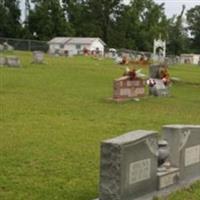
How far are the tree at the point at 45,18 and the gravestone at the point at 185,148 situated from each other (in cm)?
8242

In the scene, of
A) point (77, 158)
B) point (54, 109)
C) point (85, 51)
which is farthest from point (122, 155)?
point (85, 51)

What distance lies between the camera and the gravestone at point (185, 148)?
8.49 meters

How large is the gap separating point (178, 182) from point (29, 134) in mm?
4362

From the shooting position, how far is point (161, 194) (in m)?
8.09

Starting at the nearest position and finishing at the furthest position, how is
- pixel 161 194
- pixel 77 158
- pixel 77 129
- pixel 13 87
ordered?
pixel 161 194 → pixel 77 158 → pixel 77 129 → pixel 13 87

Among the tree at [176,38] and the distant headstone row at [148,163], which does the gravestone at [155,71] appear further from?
the tree at [176,38]

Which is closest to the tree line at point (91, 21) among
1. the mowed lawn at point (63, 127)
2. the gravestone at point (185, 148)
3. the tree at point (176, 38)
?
the tree at point (176, 38)

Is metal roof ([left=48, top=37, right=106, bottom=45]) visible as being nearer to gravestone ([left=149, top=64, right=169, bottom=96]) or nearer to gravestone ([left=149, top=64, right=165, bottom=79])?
gravestone ([left=149, top=64, right=165, bottom=79])

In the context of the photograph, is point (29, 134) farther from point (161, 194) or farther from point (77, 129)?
point (161, 194)

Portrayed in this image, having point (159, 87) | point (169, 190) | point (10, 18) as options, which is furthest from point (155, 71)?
point (10, 18)

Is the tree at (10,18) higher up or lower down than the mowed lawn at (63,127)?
higher up

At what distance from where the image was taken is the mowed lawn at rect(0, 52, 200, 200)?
834cm

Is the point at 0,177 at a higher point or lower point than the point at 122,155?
lower

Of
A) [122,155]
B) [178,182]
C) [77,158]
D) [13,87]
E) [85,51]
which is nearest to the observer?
[122,155]
